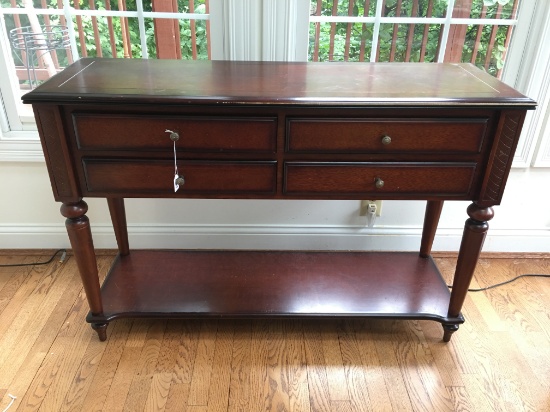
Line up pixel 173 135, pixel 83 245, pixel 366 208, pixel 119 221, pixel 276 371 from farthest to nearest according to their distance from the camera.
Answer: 1. pixel 366 208
2. pixel 119 221
3. pixel 276 371
4. pixel 83 245
5. pixel 173 135

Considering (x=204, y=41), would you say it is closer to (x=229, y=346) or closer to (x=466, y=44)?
(x=466, y=44)

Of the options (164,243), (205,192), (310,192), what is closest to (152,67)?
(205,192)

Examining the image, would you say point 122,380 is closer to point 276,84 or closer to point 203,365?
point 203,365

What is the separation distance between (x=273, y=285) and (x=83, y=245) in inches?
26.8

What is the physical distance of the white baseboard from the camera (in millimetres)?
2082

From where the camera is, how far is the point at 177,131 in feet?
4.16

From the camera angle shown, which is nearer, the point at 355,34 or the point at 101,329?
the point at 101,329

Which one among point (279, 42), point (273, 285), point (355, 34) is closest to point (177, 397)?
point (273, 285)

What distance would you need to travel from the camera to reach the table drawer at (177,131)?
4.12 ft

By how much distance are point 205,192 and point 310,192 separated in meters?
0.31

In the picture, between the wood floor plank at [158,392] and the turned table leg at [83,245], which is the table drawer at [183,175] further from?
the wood floor plank at [158,392]

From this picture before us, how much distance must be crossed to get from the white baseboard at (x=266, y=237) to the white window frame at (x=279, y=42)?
39cm

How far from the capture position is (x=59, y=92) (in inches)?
47.6

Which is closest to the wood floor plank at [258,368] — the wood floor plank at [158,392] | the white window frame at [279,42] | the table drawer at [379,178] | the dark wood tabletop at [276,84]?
the wood floor plank at [158,392]
